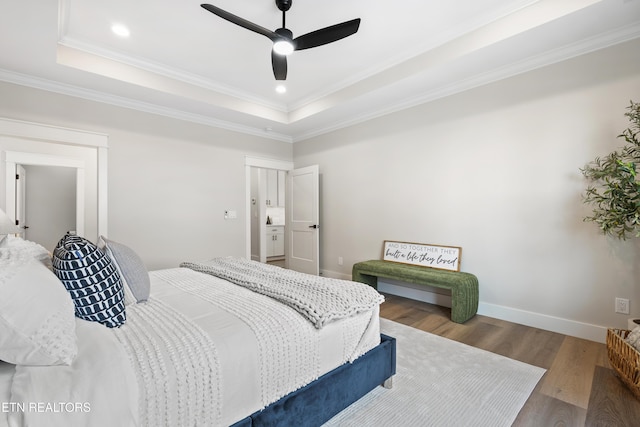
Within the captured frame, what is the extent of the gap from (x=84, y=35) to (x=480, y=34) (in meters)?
3.68

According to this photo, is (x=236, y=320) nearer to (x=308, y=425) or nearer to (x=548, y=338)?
(x=308, y=425)

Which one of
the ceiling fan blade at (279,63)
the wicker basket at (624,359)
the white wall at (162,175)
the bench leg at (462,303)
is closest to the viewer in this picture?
the wicker basket at (624,359)

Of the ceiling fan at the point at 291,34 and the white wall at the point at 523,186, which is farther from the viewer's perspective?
the white wall at the point at 523,186

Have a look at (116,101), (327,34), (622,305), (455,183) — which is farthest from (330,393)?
(116,101)

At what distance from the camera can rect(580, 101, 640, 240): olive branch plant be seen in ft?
6.93

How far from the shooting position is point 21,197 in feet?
10.3

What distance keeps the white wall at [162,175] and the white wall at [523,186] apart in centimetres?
226

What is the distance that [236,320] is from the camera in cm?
135

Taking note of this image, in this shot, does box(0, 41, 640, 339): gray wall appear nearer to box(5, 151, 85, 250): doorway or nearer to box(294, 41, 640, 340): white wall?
box(294, 41, 640, 340): white wall

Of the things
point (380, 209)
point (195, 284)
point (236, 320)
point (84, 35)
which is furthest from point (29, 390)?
point (380, 209)

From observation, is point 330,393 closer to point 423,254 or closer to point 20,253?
point 20,253

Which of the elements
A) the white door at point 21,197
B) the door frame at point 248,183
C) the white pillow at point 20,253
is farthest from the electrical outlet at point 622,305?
the white door at point 21,197

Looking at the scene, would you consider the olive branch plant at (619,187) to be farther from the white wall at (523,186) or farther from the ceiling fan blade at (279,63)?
the ceiling fan blade at (279,63)

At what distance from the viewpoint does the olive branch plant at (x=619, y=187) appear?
211 centimetres
